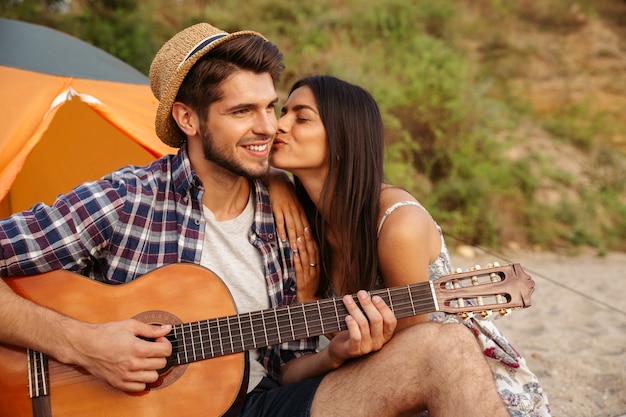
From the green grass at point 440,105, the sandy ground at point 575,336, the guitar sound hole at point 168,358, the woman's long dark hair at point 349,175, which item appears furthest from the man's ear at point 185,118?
the green grass at point 440,105

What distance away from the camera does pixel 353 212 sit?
226cm

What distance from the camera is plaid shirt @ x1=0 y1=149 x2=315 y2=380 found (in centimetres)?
200

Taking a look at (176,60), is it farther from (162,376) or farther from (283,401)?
(283,401)

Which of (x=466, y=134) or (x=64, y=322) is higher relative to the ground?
(x=64, y=322)

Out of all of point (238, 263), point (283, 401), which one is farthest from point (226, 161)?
point (283, 401)

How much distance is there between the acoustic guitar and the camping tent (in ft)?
4.45

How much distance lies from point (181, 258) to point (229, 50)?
0.77m

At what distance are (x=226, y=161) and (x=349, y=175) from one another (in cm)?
46

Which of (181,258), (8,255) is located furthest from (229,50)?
(8,255)

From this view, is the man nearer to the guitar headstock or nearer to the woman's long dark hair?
the guitar headstock

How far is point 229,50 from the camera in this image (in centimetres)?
224

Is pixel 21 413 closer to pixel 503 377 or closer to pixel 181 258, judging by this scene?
pixel 181 258

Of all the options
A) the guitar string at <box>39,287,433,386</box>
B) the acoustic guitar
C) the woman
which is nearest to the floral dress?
Answer: the woman

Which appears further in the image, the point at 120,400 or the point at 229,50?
the point at 229,50
